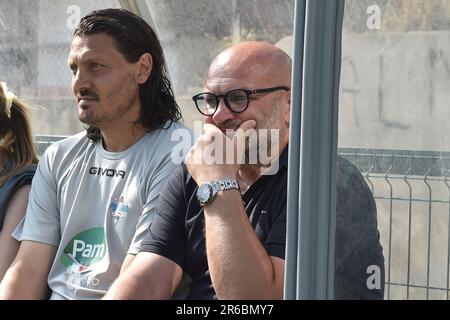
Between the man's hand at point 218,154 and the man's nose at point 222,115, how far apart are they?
0.08 feet

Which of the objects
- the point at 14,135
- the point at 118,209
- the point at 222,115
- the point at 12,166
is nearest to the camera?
the point at 222,115

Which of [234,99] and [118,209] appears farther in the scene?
[118,209]

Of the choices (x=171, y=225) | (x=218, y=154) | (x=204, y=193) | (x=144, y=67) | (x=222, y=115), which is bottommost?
(x=171, y=225)

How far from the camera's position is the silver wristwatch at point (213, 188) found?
2.43 meters

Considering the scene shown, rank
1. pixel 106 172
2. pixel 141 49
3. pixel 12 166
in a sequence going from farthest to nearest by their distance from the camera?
pixel 12 166 → pixel 141 49 → pixel 106 172

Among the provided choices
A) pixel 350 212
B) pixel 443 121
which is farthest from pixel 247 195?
pixel 443 121

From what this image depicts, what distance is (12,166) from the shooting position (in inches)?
135

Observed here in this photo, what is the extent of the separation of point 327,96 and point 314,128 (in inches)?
3.0

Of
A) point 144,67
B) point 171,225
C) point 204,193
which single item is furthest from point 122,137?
point 204,193

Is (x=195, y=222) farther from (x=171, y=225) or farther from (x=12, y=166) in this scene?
(x=12, y=166)

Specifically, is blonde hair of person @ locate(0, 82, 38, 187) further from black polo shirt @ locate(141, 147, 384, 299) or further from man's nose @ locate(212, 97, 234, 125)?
man's nose @ locate(212, 97, 234, 125)

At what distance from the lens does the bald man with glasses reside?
2.43m

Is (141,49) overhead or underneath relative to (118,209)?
overhead

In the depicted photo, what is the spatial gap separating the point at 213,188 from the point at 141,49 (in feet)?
2.86
